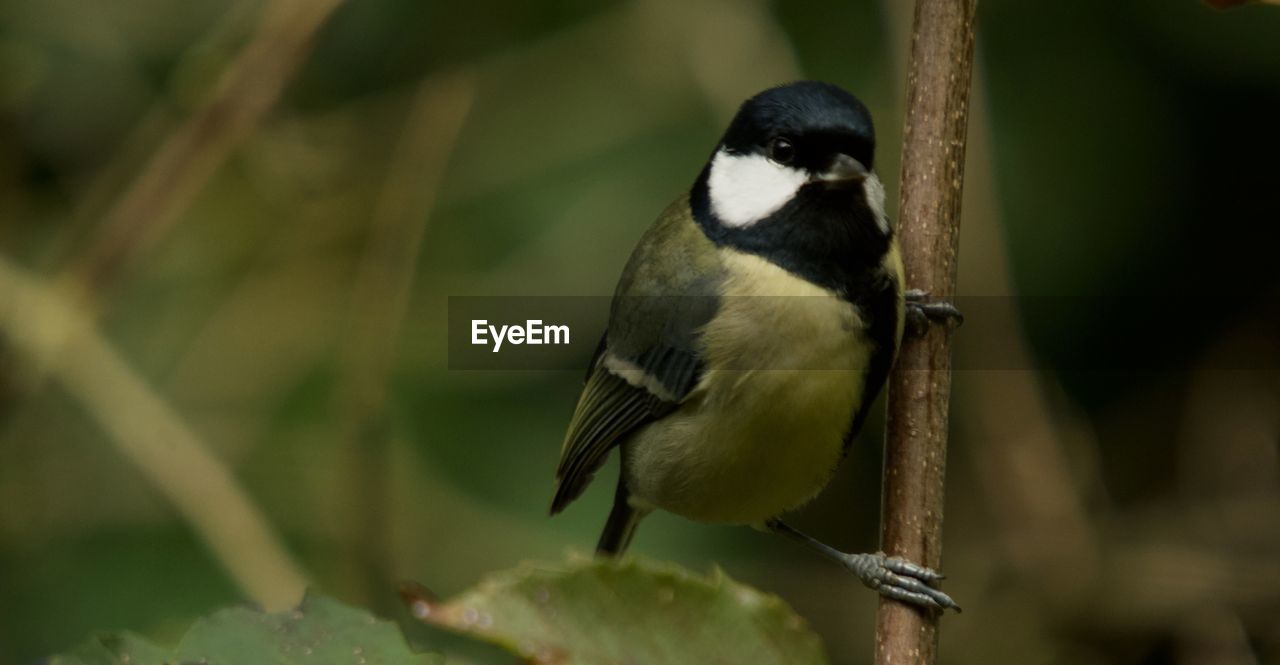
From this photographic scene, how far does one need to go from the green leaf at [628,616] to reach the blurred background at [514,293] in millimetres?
1397

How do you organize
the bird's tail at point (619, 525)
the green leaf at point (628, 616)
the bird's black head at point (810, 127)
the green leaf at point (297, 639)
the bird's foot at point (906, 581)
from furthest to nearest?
the bird's tail at point (619, 525), the bird's black head at point (810, 127), the bird's foot at point (906, 581), the green leaf at point (297, 639), the green leaf at point (628, 616)

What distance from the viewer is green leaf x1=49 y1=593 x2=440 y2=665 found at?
82 centimetres

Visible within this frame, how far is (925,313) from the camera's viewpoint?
125 centimetres

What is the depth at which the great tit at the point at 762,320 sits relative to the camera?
4.79ft

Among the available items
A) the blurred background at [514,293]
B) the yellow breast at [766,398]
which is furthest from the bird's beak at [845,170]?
the blurred background at [514,293]

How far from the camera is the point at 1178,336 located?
238 centimetres

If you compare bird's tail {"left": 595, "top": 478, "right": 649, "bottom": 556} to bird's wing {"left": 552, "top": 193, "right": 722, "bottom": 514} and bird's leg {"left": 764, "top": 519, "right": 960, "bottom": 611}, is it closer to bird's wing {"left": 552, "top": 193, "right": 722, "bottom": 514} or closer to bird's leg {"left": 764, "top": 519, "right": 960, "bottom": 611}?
bird's wing {"left": 552, "top": 193, "right": 722, "bottom": 514}

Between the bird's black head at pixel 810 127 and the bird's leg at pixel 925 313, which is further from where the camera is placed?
the bird's black head at pixel 810 127

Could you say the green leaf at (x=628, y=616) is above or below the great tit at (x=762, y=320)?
below

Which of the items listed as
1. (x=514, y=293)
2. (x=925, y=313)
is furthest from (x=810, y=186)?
(x=514, y=293)

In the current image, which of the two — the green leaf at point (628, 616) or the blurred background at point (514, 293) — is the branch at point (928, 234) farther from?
the blurred background at point (514, 293)

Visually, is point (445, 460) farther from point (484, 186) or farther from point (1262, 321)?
point (1262, 321)

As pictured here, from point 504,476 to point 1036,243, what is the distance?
100cm

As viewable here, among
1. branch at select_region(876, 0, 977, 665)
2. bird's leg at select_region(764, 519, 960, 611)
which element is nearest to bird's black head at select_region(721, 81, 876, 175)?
branch at select_region(876, 0, 977, 665)
